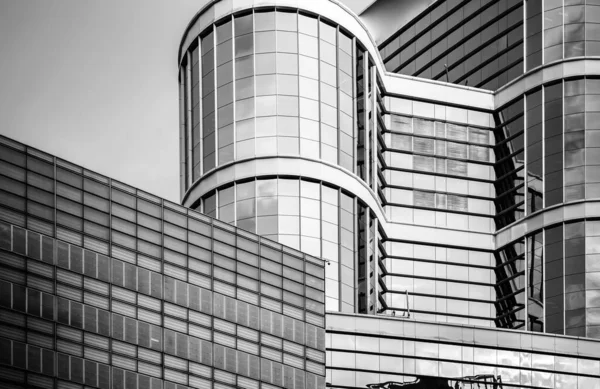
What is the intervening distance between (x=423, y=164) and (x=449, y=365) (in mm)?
29411

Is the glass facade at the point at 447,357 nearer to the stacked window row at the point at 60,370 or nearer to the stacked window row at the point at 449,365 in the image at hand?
the stacked window row at the point at 449,365

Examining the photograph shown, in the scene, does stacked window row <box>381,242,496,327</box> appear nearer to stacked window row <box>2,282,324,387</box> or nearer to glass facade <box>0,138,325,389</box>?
glass facade <box>0,138,325,389</box>

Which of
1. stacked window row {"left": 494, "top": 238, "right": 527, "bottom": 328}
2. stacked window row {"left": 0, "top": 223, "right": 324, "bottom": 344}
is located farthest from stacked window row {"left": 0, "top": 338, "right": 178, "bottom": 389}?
stacked window row {"left": 494, "top": 238, "right": 527, "bottom": 328}

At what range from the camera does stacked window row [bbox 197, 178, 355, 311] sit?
424ft

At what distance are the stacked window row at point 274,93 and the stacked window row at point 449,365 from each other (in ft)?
55.6

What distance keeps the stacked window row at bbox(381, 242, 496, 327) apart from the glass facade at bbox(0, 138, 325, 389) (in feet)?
107

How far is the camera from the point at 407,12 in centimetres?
17312

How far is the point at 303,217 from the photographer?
5118 inches

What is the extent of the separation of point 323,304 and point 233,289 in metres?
10.3

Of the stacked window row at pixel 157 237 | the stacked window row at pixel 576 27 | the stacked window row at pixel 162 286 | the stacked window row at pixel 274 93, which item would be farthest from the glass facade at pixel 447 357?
A: the stacked window row at pixel 576 27

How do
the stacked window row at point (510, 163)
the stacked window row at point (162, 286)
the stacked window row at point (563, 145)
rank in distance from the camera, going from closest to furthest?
1. the stacked window row at point (162, 286)
2. the stacked window row at point (563, 145)
3. the stacked window row at point (510, 163)

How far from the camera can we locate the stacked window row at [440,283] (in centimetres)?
14812

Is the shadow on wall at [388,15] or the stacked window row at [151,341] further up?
the shadow on wall at [388,15]

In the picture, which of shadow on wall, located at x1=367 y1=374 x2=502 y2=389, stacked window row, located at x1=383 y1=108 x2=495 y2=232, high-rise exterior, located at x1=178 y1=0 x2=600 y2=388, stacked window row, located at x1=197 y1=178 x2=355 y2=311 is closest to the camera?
shadow on wall, located at x1=367 y1=374 x2=502 y2=389
